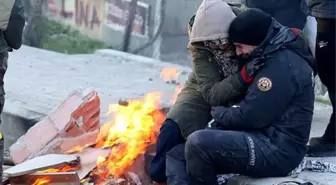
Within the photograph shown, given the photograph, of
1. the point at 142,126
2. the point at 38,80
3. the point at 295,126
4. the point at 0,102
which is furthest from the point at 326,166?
the point at 38,80

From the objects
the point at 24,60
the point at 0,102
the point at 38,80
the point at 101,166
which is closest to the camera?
the point at 0,102

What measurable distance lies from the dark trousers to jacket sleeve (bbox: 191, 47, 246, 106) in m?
0.82

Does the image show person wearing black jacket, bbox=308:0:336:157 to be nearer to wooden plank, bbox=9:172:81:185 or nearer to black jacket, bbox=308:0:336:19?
black jacket, bbox=308:0:336:19

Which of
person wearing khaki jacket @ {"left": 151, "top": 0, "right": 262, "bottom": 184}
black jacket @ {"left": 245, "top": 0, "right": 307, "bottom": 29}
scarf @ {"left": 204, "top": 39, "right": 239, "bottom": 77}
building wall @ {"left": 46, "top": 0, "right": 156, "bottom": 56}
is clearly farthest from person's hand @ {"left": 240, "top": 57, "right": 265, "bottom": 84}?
building wall @ {"left": 46, "top": 0, "right": 156, "bottom": 56}

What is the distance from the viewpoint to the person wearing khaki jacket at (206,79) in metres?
4.49

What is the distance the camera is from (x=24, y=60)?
9.55 metres

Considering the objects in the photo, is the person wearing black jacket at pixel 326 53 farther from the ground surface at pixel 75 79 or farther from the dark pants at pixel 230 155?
the ground surface at pixel 75 79

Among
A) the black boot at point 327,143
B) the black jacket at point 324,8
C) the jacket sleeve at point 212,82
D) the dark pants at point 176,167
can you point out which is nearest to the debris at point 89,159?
the dark pants at point 176,167

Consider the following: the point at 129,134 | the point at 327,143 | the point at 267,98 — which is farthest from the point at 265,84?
the point at 129,134

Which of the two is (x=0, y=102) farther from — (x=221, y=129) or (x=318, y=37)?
(x=318, y=37)

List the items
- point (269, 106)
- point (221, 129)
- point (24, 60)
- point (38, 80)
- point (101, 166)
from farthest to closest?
point (24, 60)
point (38, 80)
point (101, 166)
point (221, 129)
point (269, 106)

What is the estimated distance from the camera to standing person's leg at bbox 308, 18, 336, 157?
5.03 metres

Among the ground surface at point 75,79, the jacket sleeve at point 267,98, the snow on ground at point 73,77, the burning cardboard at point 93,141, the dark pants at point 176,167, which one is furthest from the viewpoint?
the snow on ground at point 73,77

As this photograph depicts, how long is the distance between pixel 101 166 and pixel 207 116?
84 centimetres
